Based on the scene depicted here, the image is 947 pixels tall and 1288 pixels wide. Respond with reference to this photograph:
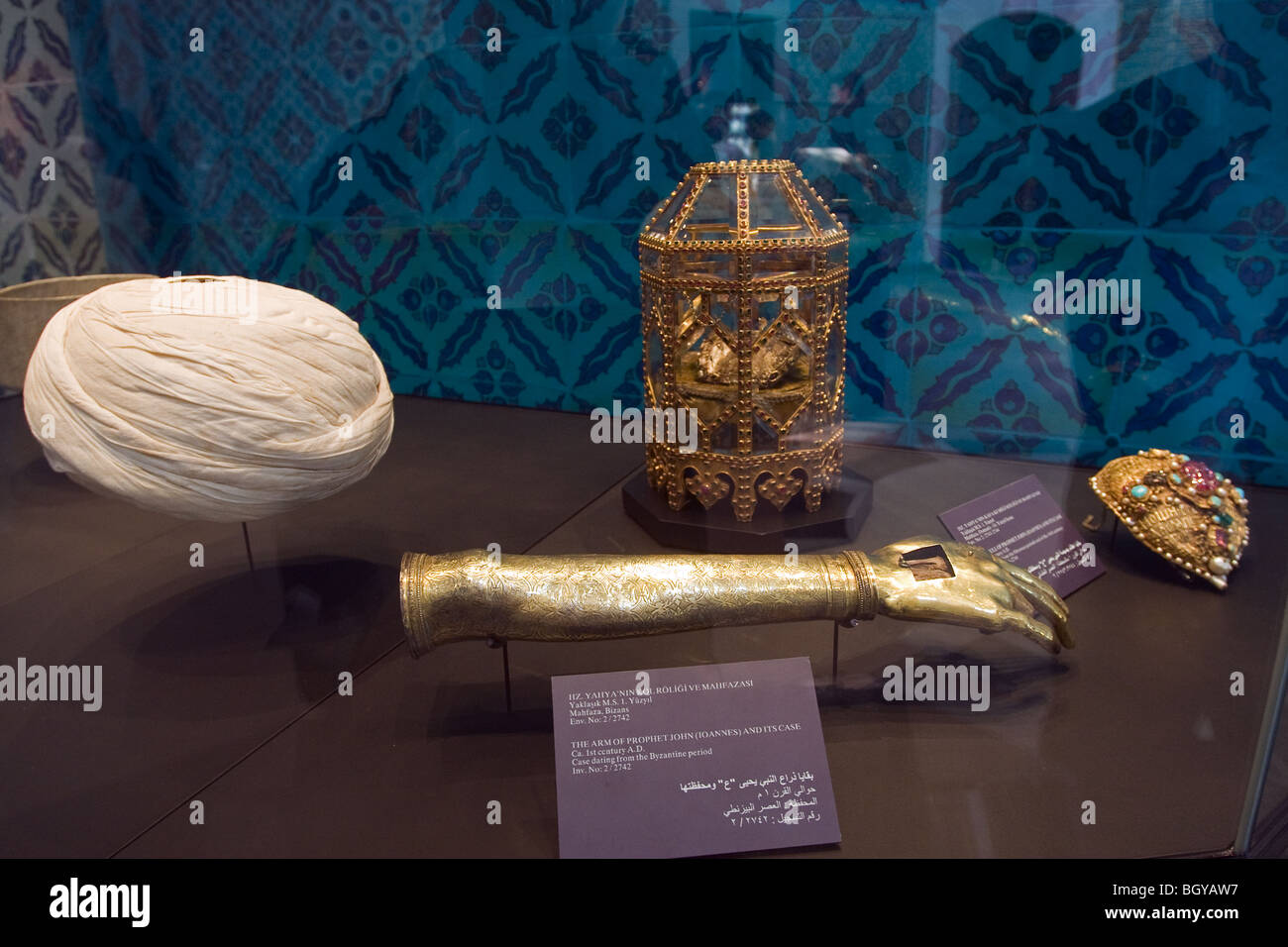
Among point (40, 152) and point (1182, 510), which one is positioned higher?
point (40, 152)

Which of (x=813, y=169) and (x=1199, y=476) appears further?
(x=813, y=169)

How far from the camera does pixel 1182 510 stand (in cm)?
202

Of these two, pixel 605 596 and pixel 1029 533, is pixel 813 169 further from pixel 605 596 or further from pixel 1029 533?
pixel 605 596

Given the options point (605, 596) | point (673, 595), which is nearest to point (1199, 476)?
point (673, 595)

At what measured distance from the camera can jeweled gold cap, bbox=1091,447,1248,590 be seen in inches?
78.2

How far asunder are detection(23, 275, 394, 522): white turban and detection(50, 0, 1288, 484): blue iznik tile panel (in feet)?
3.14

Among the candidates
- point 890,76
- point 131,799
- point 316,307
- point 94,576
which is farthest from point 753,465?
point 94,576

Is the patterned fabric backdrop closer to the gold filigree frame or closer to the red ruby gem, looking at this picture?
the gold filigree frame

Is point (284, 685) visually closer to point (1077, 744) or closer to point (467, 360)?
point (1077, 744)

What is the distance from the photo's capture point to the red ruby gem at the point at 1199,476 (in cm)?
203

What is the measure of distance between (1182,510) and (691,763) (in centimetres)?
125

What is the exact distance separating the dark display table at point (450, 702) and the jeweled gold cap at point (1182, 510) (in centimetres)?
7

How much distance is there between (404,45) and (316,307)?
1276 mm

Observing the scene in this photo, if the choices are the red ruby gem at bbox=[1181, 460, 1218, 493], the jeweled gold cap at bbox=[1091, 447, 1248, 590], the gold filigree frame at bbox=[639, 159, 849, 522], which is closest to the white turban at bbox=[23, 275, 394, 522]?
the gold filigree frame at bbox=[639, 159, 849, 522]
